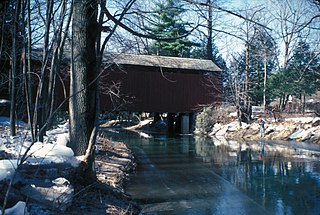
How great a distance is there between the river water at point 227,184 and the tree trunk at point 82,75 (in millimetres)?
1617

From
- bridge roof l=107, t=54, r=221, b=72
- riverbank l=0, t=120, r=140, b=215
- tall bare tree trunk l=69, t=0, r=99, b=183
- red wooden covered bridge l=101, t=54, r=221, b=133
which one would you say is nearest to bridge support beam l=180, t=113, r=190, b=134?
red wooden covered bridge l=101, t=54, r=221, b=133

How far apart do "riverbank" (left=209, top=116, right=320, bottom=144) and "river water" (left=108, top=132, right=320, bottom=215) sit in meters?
6.15

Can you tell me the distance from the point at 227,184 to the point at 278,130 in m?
13.3

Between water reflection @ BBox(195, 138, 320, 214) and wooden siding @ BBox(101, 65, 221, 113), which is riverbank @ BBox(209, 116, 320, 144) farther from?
water reflection @ BBox(195, 138, 320, 214)

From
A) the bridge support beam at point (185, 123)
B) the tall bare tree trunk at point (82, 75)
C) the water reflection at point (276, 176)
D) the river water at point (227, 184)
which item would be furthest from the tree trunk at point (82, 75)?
the bridge support beam at point (185, 123)

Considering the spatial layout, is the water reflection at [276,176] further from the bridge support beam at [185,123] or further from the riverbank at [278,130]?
the bridge support beam at [185,123]

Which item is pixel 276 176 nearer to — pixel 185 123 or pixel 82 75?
pixel 82 75

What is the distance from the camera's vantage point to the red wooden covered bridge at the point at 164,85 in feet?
63.2

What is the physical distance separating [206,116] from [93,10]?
56.3 feet

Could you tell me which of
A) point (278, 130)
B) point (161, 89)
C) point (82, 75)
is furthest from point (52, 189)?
point (278, 130)

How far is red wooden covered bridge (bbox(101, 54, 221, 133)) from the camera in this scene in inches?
758

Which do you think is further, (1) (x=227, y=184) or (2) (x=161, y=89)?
(2) (x=161, y=89)

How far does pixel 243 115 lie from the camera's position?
956 inches

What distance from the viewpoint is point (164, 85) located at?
20453 millimetres
